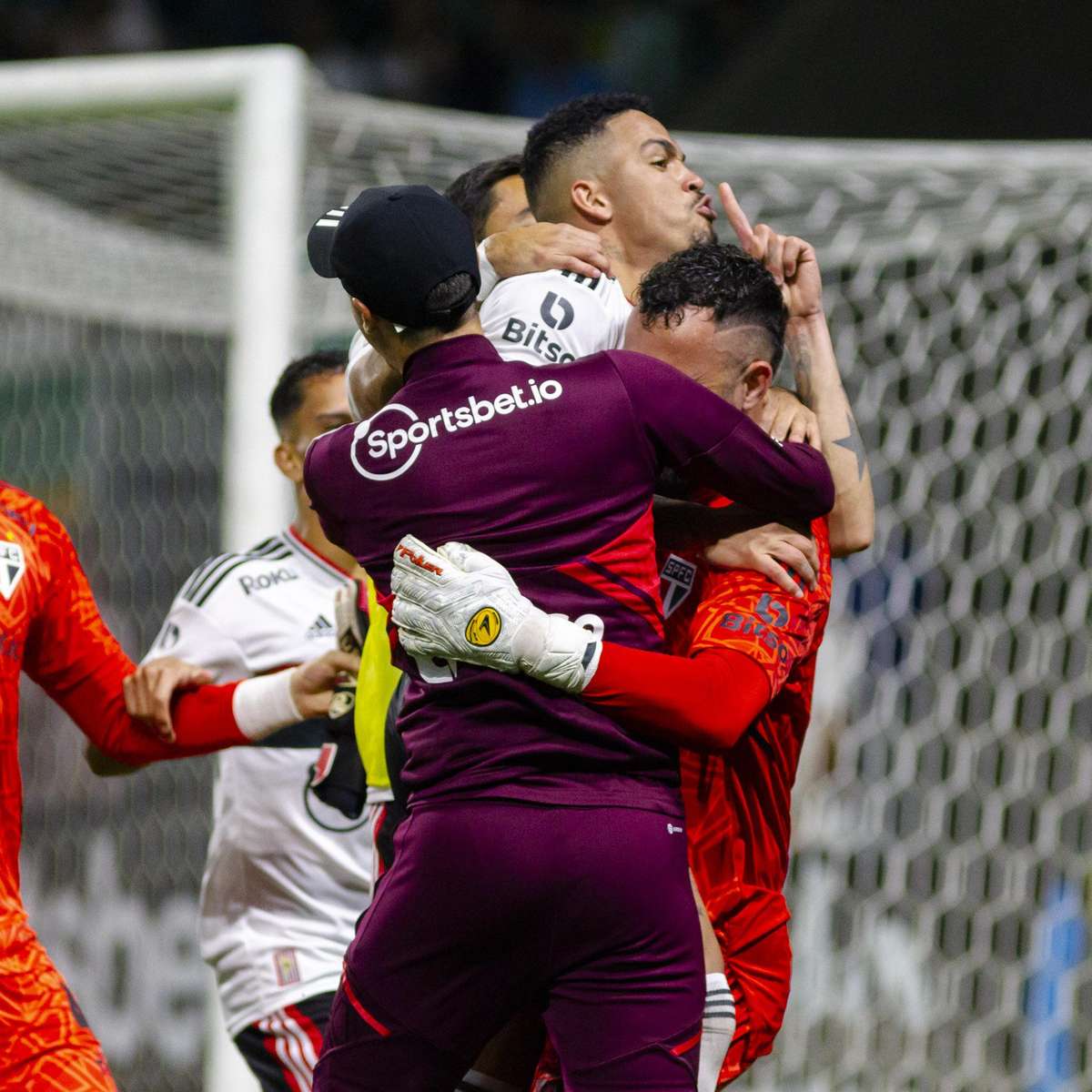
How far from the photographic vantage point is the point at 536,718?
6.89 ft

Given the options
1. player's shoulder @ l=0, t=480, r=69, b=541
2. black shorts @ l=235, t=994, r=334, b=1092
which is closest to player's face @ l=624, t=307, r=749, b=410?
player's shoulder @ l=0, t=480, r=69, b=541

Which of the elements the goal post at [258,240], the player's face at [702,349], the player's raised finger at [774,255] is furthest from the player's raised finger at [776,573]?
the goal post at [258,240]

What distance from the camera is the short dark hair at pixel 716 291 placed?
2297 mm

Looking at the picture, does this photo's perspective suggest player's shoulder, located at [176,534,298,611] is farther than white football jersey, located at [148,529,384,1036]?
Yes

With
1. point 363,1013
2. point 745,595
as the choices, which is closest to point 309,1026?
point 363,1013

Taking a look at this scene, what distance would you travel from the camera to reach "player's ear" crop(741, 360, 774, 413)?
233 cm

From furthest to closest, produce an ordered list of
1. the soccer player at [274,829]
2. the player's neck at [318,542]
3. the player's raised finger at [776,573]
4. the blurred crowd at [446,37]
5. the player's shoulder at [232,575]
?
the blurred crowd at [446,37] < the player's neck at [318,542] < the player's shoulder at [232,575] < the soccer player at [274,829] < the player's raised finger at [776,573]

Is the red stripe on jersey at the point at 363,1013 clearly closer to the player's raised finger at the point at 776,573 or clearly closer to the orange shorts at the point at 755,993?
the orange shorts at the point at 755,993

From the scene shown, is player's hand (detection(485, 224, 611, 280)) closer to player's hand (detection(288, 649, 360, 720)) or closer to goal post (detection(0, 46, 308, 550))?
player's hand (detection(288, 649, 360, 720))

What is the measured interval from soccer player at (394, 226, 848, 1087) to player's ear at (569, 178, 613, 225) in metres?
0.27

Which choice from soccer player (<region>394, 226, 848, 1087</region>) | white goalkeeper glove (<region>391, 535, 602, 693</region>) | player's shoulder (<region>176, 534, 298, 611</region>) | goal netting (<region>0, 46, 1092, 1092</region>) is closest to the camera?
white goalkeeper glove (<region>391, 535, 602, 693</region>)

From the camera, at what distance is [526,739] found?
6.88ft

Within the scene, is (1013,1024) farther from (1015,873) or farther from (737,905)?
(737,905)

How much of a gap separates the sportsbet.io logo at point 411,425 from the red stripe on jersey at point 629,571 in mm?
195
